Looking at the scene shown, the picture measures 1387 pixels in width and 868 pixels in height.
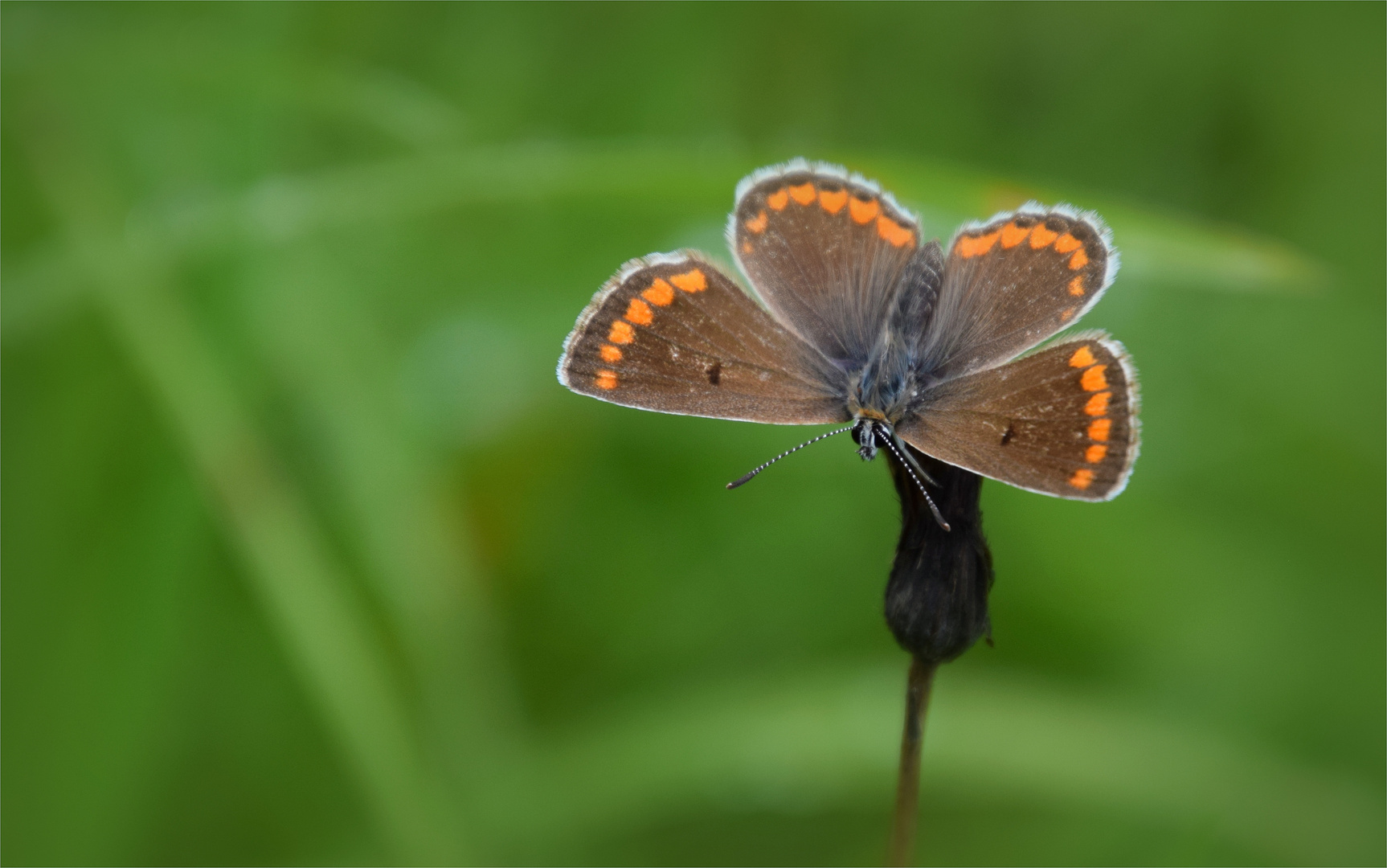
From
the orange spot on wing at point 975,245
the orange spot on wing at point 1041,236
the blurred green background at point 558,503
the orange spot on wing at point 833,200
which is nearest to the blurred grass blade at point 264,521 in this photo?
the blurred green background at point 558,503

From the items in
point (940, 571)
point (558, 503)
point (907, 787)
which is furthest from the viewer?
point (558, 503)

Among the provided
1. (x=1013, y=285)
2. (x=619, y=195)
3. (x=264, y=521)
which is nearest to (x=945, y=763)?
(x=1013, y=285)

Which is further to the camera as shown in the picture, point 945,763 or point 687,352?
point 945,763

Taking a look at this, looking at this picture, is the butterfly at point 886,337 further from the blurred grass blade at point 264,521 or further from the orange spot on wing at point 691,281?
the blurred grass blade at point 264,521

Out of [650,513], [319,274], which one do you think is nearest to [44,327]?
[319,274]

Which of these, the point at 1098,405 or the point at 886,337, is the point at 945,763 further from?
the point at 1098,405

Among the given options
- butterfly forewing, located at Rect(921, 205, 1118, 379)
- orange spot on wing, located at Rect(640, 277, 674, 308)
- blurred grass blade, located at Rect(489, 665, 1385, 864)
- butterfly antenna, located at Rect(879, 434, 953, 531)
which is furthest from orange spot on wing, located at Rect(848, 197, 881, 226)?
blurred grass blade, located at Rect(489, 665, 1385, 864)

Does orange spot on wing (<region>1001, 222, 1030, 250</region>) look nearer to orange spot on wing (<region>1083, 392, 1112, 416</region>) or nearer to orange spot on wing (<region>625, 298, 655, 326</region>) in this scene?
orange spot on wing (<region>1083, 392, 1112, 416</region>)
